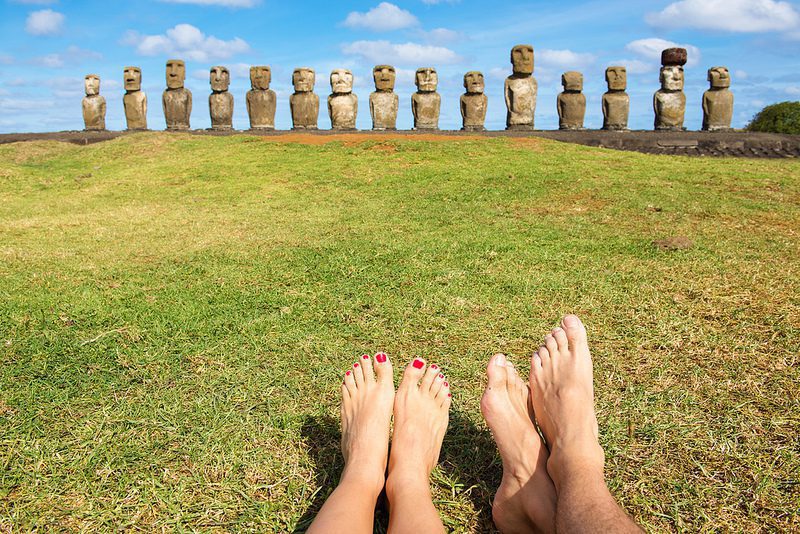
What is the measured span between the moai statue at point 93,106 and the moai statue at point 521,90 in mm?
10683

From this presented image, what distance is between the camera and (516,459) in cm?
156

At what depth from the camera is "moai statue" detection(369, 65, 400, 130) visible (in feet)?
46.5

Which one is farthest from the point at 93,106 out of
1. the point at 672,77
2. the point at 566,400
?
the point at 566,400

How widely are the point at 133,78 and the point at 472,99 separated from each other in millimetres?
8795

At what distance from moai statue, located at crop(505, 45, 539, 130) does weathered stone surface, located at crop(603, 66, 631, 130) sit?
1.75 meters

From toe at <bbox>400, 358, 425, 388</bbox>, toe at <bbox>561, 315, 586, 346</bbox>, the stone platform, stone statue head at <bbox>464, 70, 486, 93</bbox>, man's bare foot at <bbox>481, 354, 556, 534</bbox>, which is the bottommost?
man's bare foot at <bbox>481, 354, 556, 534</bbox>

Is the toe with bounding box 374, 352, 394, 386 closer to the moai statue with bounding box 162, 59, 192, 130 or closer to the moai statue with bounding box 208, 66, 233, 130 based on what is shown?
the moai statue with bounding box 208, 66, 233, 130

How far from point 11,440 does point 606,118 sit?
14.6 meters

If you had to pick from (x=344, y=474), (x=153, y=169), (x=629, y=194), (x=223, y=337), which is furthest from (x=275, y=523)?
(x=153, y=169)

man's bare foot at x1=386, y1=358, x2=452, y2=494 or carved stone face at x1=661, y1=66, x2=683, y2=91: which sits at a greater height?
carved stone face at x1=661, y1=66, x2=683, y2=91

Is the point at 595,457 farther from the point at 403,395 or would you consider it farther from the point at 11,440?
the point at 11,440

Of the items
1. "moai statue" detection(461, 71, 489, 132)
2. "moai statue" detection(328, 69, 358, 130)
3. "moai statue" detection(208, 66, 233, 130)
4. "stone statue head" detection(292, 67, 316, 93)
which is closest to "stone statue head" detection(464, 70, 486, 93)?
"moai statue" detection(461, 71, 489, 132)

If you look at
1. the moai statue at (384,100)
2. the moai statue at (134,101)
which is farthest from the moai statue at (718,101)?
the moai statue at (134,101)

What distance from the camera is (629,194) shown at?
224 inches
